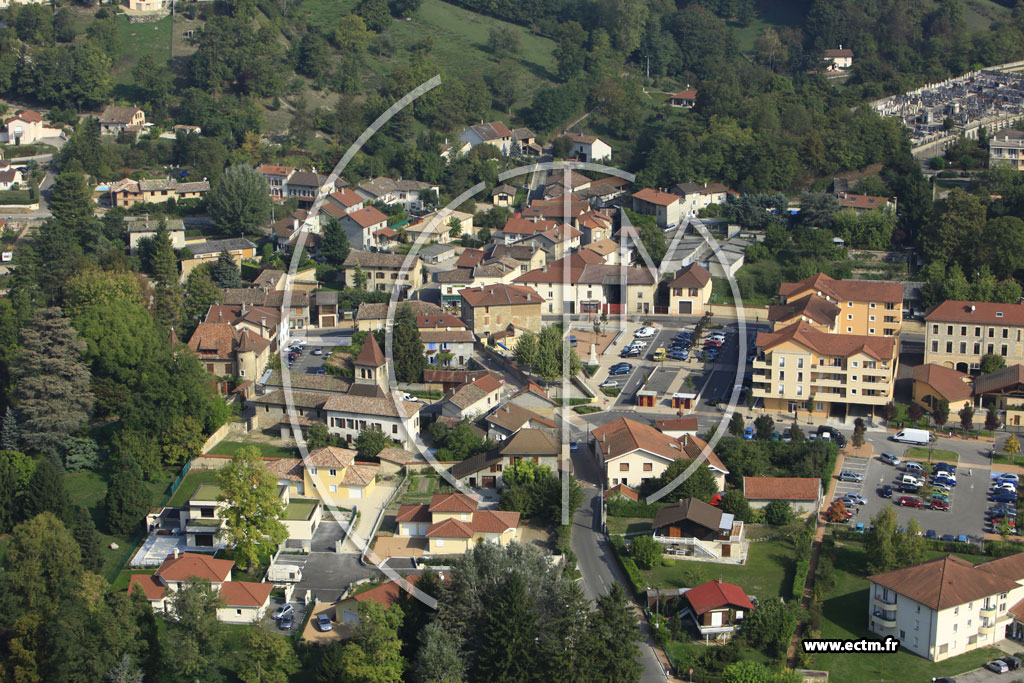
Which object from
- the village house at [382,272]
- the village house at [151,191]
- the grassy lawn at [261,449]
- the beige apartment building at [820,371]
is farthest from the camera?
the village house at [151,191]

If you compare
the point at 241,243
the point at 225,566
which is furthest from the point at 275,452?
the point at 241,243

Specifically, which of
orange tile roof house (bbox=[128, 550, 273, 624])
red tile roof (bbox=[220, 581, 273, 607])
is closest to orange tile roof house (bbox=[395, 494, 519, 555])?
orange tile roof house (bbox=[128, 550, 273, 624])

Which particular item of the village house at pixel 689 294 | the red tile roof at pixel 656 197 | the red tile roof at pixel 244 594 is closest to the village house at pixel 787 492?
the red tile roof at pixel 244 594

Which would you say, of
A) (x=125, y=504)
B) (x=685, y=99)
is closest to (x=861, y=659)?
(x=125, y=504)

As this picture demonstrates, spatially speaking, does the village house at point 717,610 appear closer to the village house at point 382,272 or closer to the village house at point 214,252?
the village house at point 382,272

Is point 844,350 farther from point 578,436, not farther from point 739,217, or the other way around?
point 739,217

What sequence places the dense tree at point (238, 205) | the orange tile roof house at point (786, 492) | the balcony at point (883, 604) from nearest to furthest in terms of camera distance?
the balcony at point (883, 604) < the orange tile roof house at point (786, 492) < the dense tree at point (238, 205)
